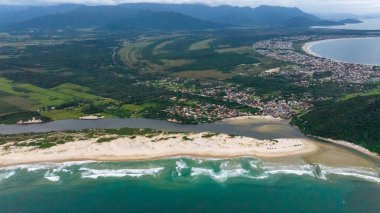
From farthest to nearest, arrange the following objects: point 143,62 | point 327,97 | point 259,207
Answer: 1. point 143,62
2. point 327,97
3. point 259,207

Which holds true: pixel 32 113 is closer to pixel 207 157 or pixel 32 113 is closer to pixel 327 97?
pixel 207 157

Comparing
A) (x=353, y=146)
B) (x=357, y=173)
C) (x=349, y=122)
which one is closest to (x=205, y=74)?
(x=349, y=122)

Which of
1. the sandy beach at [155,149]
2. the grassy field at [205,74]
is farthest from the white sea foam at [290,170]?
the grassy field at [205,74]

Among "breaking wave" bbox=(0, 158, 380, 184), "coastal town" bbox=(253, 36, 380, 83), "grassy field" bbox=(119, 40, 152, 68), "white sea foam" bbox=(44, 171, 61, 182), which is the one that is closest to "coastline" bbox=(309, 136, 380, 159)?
"breaking wave" bbox=(0, 158, 380, 184)

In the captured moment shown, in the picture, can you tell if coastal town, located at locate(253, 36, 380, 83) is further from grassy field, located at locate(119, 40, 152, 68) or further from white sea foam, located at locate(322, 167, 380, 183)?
white sea foam, located at locate(322, 167, 380, 183)

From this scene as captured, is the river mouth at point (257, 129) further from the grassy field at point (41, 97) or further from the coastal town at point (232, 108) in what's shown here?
the grassy field at point (41, 97)

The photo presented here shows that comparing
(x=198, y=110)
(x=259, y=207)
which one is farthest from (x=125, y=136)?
(x=259, y=207)

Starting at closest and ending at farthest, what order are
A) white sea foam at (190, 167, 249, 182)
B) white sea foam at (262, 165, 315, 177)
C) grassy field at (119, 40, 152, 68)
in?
white sea foam at (190, 167, 249, 182) → white sea foam at (262, 165, 315, 177) → grassy field at (119, 40, 152, 68)
